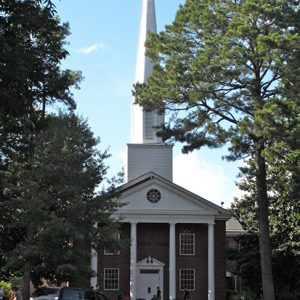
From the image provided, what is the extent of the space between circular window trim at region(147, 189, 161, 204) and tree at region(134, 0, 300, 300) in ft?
35.7

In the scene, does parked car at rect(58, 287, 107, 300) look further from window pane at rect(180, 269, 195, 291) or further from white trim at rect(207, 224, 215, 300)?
window pane at rect(180, 269, 195, 291)

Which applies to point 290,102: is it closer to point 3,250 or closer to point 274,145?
point 274,145

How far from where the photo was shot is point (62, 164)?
23656 mm

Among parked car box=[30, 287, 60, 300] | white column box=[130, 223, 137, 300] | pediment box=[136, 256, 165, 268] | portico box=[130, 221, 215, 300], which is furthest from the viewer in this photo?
pediment box=[136, 256, 165, 268]

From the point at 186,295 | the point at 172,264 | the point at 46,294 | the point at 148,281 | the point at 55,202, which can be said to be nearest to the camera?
the point at 46,294

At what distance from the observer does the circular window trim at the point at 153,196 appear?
39.8m

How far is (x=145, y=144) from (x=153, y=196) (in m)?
4.88

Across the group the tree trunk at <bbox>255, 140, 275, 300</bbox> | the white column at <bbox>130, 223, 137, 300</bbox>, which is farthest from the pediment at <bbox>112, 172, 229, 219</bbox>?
the tree trunk at <bbox>255, 140, 275, 300</bbox>

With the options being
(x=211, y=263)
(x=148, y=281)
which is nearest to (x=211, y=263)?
(x=211, y=263)

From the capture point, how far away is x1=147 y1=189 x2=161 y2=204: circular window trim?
39.8 meters

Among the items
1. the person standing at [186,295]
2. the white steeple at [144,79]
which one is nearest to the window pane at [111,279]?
the person standing at [186,295]

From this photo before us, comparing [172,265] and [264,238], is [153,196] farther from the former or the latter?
[264,238]

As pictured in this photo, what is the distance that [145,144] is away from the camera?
43344mm

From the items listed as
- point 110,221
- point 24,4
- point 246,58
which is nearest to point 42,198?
point 110,221
